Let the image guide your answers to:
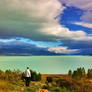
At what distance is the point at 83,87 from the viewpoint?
19.2 metres

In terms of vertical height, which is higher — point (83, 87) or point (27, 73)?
point (27, 73)

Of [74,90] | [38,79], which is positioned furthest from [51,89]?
[38,79]

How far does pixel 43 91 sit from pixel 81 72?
909 inches

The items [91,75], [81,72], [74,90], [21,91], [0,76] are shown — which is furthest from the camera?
[91,75]

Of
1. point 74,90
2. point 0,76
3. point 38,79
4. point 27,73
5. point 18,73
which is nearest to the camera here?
point 74,90

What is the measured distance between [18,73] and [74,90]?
1348 centimetres

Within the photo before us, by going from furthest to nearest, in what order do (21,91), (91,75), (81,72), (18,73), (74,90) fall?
1. (91,75)
2. (81,72)
3. (18,73)
4. (74,90)
5. (21,91)

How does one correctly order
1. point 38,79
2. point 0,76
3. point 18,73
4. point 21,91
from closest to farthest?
1. point 21,91
2. point 0,76
3. point 18,73
4. point 38,79

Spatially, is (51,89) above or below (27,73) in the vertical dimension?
below

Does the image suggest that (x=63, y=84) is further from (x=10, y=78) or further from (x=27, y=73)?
(x=10, y=78)

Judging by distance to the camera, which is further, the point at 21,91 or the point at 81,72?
the point at 81,72

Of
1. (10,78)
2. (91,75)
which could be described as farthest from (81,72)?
(10,78)

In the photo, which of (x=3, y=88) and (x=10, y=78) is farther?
(x=10, y=78)

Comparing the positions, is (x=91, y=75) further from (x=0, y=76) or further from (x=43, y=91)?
(x=43, y=91)
